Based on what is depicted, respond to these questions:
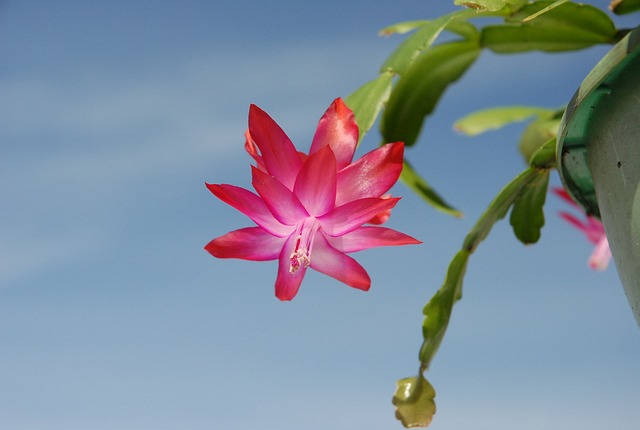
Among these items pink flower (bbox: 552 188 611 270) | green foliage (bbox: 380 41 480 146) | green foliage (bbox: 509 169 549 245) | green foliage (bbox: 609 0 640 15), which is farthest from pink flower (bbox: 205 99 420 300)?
pink flower (bbox: 552 188 611 270)

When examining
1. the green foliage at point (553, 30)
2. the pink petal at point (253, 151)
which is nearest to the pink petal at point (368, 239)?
the pink petal at point (253, 151)

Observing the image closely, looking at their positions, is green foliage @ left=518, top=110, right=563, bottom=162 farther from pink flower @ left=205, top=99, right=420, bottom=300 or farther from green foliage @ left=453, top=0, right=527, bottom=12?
pink flower @ left=205, top=99, right=420, bottom=300

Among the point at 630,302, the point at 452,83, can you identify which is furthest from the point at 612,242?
the point at 452,83

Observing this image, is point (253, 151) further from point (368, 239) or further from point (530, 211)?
point (530, 211)

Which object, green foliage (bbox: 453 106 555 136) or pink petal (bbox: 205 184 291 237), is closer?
pink petal (bbox: 205 184 291 237)

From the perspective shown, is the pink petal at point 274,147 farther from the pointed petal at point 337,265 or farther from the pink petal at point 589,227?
the pink petal at point 589,227

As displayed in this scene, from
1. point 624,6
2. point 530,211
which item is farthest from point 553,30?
point 530,211

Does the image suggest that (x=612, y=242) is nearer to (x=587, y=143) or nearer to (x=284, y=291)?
(x=587, y=143)
